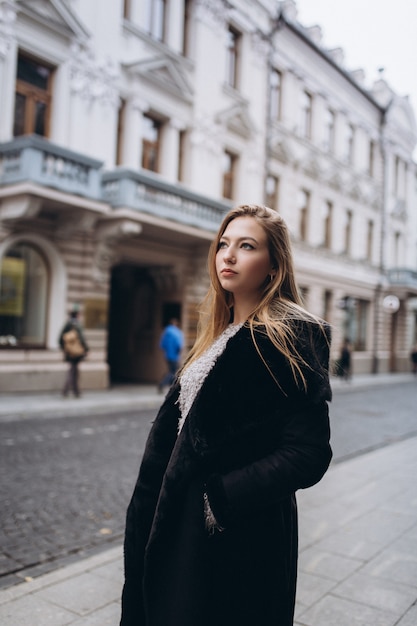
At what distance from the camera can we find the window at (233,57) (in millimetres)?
19375

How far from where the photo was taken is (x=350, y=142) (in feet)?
90.4

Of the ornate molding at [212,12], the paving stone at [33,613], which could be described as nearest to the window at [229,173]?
the ornate molding at [212,12]

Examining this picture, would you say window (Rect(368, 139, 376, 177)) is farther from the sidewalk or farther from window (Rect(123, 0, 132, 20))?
the sidewalk

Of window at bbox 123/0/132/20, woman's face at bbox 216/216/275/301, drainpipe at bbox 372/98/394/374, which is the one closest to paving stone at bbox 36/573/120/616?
woman's face at bbox 216/216/275/301

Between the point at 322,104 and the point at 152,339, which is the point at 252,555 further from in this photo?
the point at 322,104

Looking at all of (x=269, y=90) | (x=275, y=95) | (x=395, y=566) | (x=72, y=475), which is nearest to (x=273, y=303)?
(x=395, y=566)

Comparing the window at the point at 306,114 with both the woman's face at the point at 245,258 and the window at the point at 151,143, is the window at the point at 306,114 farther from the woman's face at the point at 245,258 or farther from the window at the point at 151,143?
the woman's face at the point at 245,258

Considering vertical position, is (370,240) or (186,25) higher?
(186,25)

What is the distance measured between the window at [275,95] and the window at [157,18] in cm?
586

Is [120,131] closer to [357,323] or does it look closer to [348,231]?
[348,231]

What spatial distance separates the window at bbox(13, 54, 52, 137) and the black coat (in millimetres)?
12990

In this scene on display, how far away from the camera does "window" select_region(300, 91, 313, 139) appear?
2348 centimetres

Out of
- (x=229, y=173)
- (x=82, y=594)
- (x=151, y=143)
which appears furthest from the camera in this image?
(x=229, y=173)

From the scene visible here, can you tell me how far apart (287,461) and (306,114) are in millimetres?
24254
